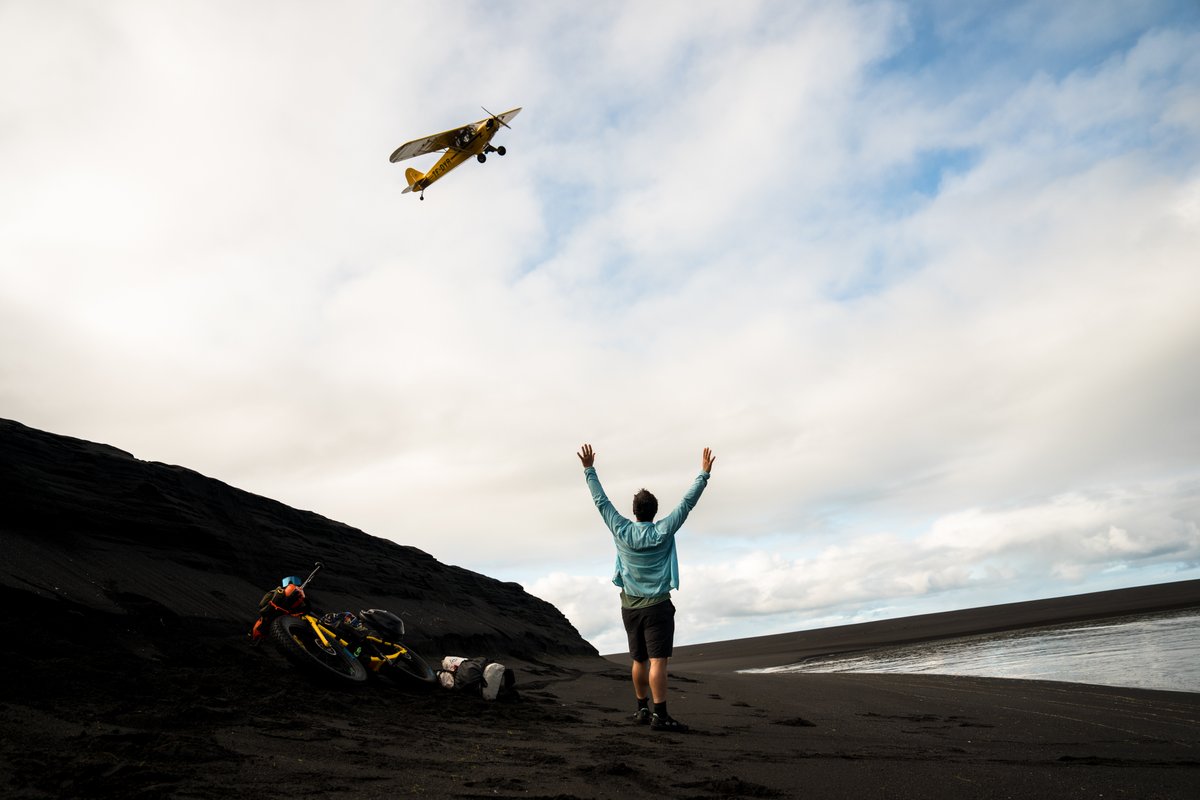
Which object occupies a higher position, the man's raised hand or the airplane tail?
the airplane tail

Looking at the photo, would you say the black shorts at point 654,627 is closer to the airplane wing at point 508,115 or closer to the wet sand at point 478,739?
the wet sand at point 478,739

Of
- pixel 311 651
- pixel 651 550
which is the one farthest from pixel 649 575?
pixel 311 651

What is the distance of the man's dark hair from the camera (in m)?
7.24

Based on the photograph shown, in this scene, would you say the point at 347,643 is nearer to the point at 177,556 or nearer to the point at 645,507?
the point at 177,556

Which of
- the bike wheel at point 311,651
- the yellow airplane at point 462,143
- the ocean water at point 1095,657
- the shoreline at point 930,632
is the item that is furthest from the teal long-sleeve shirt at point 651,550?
the yellow airplane at point 462,143

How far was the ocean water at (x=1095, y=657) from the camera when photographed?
12.3m

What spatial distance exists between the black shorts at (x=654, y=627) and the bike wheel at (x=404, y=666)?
12.0ft

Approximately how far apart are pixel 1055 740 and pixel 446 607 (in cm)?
1307

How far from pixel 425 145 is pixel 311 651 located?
23626 mm

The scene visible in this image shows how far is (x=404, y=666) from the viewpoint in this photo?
9562mm

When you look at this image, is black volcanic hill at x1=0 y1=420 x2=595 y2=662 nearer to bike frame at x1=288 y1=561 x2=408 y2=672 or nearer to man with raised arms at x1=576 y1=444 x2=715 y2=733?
bike frame at x1=288 y1=561 x2=408 y2=672

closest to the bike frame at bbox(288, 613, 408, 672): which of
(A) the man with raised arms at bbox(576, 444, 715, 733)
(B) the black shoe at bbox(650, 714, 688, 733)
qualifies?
(A) the man with raised arms at bbox(576, 444, 715, 733)

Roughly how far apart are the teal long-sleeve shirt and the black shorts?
141 millimetres

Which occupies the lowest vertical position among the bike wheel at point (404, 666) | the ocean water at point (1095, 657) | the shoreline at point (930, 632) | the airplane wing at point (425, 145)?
the shoreline at point (930, 632)
